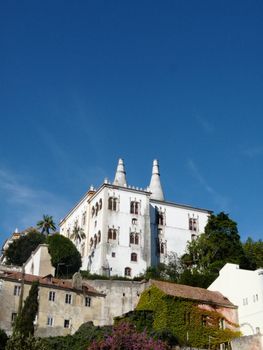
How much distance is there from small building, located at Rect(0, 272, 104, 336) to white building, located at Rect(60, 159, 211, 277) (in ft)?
62.4

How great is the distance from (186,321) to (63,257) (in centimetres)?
2892

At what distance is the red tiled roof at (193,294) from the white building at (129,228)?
980 inches

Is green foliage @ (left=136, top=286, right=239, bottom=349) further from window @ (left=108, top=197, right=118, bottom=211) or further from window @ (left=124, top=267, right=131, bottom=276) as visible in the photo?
window @ (left=108, top=197, right=118, bottom=211)

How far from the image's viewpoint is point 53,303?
57469mm

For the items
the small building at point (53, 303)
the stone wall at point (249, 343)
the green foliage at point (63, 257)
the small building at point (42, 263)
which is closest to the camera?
the stone wall at point (249, 343)

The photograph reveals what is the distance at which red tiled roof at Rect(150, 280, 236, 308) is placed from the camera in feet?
175

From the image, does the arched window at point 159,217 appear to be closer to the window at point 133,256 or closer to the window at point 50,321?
the window at point 133,256

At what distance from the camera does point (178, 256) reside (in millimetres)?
86750

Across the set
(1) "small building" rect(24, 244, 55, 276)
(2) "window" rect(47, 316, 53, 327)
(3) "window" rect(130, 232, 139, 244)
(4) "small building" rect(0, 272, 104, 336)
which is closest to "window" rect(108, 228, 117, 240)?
(3) "window" rect(130, 232, 139, 244)

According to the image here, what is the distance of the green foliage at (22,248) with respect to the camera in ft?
304

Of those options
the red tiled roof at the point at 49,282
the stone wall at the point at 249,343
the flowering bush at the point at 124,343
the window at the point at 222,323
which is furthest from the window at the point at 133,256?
the flowering bush at the point at 124,343

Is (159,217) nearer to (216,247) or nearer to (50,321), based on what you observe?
(216,247)

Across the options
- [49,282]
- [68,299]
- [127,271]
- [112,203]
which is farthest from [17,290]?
[112,203]

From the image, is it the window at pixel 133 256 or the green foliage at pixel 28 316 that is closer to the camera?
the green foliage at pixel 28 316
